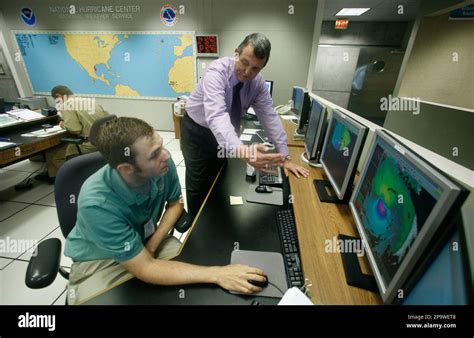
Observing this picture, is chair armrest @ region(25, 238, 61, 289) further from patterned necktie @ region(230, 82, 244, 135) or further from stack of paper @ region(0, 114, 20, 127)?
stack of paper @ region(0, 114, 20, 127)

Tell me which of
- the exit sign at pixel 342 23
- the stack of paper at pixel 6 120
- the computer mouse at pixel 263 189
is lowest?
the computer mouse at pixel 263 189

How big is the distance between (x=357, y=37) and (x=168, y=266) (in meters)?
7.81

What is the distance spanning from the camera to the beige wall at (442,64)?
131 inches

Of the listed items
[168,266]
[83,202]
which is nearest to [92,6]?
[83,202]

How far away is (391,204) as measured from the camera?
67cm

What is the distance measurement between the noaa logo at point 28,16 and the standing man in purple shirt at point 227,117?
5.65 meters

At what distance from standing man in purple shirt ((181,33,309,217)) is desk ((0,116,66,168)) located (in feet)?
6.24

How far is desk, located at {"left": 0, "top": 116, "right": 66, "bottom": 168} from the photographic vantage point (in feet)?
7.07

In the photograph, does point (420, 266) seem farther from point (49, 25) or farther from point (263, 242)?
point (49, 25)

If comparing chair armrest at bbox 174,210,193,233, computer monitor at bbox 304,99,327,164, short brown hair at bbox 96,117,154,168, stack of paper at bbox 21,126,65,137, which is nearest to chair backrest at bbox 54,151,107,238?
short brown hair at bbox 96,117,154,168

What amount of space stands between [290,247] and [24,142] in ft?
9.94

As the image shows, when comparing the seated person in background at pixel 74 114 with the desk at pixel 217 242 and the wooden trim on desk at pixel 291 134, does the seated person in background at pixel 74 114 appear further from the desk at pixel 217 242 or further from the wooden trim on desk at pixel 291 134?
the wooden trim on desk at pixel 291 134

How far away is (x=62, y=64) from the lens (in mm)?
4773

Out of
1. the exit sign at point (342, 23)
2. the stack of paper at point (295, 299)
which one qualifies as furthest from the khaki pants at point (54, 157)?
the exit sign at point (342, 23)
